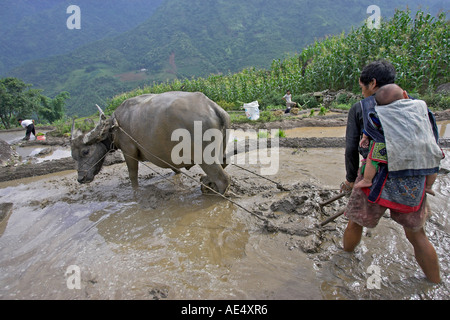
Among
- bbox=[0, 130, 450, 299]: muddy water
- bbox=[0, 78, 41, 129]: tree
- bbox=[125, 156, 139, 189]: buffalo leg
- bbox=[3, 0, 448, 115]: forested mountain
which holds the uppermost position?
bbox=[3, 0, 448, 115]: forested mountain

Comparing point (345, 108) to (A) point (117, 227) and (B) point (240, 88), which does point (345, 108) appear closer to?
(B) point (240, 88)

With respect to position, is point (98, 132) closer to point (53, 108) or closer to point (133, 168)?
point (133, 168)

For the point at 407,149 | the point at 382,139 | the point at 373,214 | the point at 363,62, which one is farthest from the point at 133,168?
the point at 363,62

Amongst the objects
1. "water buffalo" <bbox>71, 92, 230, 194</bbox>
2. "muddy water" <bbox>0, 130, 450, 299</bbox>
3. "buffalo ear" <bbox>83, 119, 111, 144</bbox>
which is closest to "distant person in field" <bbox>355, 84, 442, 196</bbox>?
"muddy water" <bbox>0, 130, 450, 299</bbox>

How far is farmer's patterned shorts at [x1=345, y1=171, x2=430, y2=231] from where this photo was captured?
199 cm

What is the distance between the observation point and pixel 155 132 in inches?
156

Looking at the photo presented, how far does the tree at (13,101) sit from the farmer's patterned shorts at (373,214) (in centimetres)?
2426

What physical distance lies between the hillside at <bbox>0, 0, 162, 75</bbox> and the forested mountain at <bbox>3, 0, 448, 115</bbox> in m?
29.0

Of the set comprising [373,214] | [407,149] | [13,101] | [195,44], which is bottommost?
[373,214]

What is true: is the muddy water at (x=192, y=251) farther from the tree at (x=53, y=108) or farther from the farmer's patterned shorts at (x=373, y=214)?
the tree at (x=53, y=108)

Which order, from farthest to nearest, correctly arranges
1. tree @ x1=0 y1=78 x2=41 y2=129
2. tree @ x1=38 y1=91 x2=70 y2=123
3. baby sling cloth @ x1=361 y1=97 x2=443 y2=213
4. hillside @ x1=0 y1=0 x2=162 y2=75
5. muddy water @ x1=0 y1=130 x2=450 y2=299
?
hillside @ x1=0 y1=0 x2=162 y2=75
tree @ x1=38 y1=91 x2=70 y2=123
tree @ x1=0 y1=78 x2=41 y2=129
muddy water @ x1=0 y1=130 x2=450 y2=299
baby sling cloth @ x1=361 y1=97 x2=443 y2=213

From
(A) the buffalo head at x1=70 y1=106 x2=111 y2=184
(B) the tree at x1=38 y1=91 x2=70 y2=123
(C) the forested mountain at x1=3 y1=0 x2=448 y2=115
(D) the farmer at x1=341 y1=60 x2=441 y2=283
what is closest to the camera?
(D) the farmer at x1=341 y1=60 x2=441 y2=283

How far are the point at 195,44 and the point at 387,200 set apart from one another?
7635 cm

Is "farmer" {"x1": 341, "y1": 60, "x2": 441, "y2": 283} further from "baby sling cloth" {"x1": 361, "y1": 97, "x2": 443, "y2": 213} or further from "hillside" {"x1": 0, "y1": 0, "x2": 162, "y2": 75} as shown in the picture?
"hillside" {"x1": 0, "y1": 0, "x2": 162, "y2": 75}
